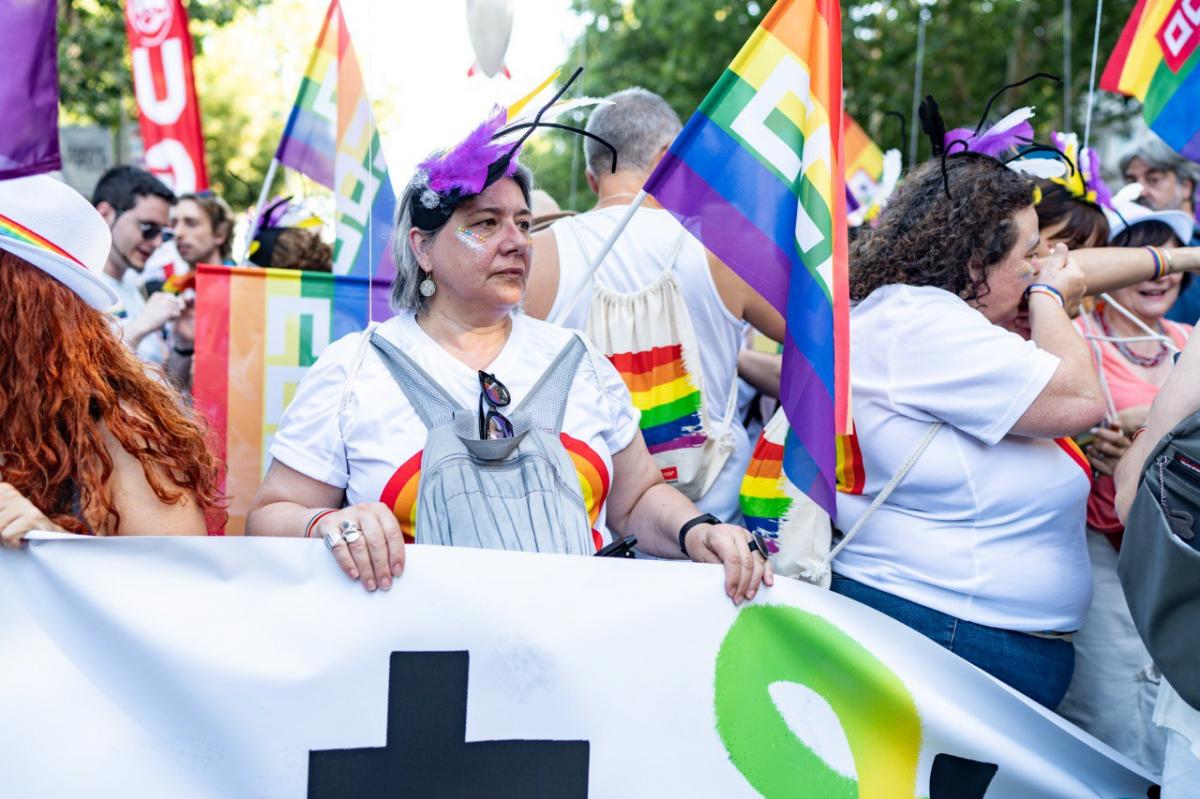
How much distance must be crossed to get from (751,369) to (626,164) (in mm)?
734

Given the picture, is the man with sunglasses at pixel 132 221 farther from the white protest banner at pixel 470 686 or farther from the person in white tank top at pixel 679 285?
the white protest banner at pixel 470 686

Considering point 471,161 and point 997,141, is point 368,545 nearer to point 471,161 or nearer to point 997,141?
point 471,161

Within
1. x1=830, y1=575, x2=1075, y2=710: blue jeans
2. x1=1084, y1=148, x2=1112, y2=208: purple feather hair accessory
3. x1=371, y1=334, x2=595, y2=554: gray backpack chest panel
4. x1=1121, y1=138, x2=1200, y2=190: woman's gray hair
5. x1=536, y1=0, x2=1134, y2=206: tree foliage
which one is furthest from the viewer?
x1=536, y1=0, x2=1134, y2=206: tree foliage

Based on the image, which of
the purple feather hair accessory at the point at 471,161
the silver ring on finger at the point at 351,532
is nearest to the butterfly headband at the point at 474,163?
the purple feather hair accessory at the point at 471,161

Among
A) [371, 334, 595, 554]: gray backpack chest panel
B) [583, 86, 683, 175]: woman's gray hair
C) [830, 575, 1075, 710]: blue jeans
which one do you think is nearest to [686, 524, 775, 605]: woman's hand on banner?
[371, 334, 595, 554]: gray backpack chest panel

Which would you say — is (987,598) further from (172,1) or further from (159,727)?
(172,1)

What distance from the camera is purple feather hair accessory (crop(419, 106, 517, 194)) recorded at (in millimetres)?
2684

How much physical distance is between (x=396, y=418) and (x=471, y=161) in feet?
1.83

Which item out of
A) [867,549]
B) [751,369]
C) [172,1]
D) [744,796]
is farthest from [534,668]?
[172,1]

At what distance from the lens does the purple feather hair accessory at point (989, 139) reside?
3221 mm

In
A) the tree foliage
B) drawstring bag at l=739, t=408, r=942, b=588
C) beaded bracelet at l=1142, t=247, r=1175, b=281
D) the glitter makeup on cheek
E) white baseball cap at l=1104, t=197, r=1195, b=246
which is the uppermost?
the tree foliage

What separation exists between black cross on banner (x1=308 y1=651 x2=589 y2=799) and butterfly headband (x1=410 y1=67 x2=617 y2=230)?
3.18 feet

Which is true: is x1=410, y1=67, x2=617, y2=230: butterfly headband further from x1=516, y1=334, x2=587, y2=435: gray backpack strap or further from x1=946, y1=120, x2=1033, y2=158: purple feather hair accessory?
x1=946, y1=120, x2=1033, y2=158: purple feather hair accessory

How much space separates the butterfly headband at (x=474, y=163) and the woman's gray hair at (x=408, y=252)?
0.07 ft
